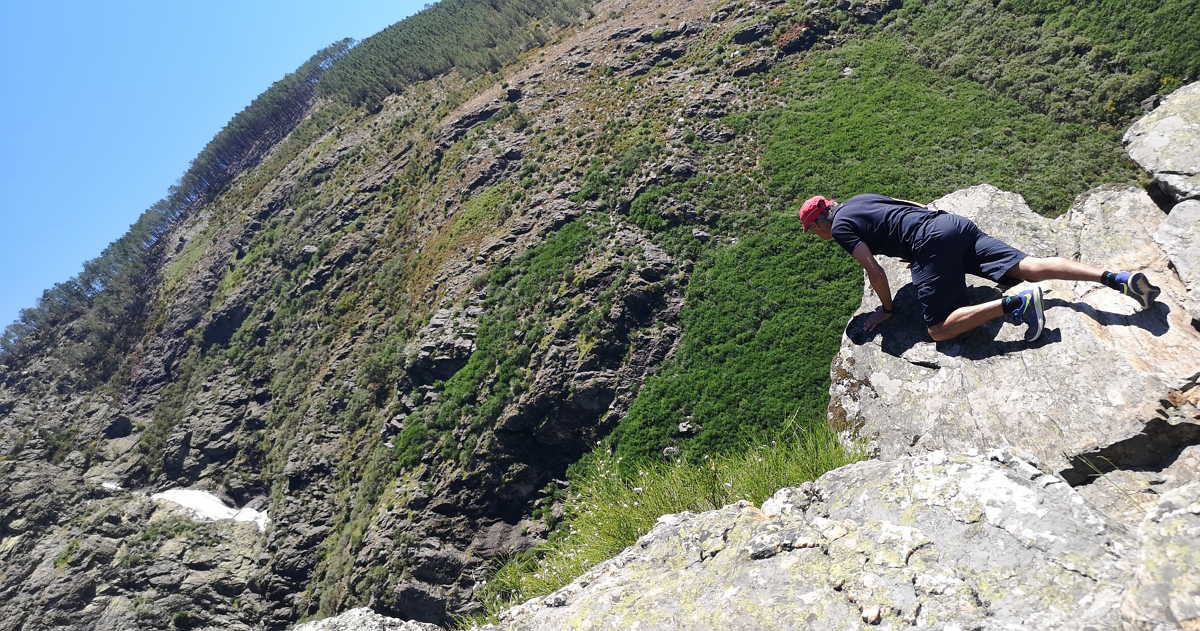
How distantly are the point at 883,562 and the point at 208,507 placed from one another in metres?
34.8

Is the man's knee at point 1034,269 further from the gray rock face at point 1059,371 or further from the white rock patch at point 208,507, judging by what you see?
the white rock patch at point 208,507

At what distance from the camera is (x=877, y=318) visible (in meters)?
8.79

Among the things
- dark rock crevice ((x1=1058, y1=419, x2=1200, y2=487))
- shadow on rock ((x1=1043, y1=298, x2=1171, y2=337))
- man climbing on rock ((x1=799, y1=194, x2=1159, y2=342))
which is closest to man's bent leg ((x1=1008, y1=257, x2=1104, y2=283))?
man climbing on rock ((x1=799, y1=194, x2=1159, y2=342))

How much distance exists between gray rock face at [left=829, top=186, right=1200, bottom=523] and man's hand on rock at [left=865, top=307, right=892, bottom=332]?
0.14 m

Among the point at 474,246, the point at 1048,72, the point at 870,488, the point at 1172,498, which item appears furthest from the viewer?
the point at 474,246

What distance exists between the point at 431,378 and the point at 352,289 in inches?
589

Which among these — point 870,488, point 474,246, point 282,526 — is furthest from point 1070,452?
point 282,526

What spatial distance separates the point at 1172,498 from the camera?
3.22 m

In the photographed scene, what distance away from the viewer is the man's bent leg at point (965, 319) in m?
6.91

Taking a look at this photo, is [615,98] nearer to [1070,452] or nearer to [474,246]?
[474,246]

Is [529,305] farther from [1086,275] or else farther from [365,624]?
[1086,275]

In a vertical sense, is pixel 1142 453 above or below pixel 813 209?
below

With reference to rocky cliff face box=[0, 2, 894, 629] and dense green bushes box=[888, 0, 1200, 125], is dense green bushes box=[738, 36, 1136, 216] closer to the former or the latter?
dense green bushes box=[888, 0, 1200, 125]

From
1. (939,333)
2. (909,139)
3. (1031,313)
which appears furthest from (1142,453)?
(909,139)
